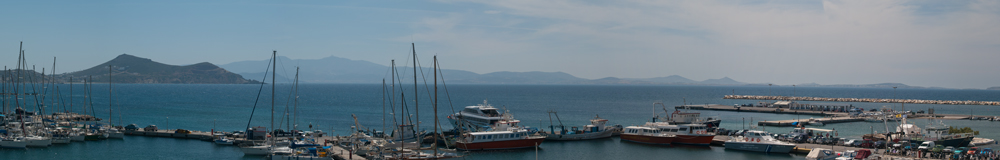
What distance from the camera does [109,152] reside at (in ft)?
136

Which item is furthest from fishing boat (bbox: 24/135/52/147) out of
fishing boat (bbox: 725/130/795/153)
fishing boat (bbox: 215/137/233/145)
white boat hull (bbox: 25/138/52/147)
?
fishing boat (bbox: 725/130/795/153)

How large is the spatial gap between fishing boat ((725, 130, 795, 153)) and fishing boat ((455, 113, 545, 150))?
42.0ft

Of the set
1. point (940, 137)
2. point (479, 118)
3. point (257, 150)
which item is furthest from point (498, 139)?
point (940, 137)

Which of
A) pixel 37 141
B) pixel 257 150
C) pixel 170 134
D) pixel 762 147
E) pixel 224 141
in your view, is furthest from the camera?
pixel 170 134

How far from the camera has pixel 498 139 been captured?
43594 millimetres

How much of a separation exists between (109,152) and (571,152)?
29.4m

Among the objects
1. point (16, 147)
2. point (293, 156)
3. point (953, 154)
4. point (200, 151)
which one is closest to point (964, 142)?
point (953, 154)

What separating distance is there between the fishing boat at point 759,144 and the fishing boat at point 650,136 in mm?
4650

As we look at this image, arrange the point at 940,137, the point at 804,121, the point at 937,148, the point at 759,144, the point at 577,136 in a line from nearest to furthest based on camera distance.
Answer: the point at 937,148 < the point at 940,137 < the point at 759,144 < the point at 577,136 < the point at 804,121

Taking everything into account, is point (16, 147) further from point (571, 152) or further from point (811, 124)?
point (811, 124)

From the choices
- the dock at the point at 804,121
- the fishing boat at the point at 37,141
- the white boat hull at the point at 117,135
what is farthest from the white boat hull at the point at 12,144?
the dock at the point at 804,121

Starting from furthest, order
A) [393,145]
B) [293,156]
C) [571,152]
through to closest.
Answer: [571,152] → [393,145] → [293,156]

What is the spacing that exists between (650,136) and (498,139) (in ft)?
38.5

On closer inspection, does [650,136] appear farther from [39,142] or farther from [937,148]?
[39,142]
